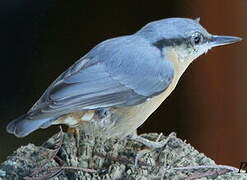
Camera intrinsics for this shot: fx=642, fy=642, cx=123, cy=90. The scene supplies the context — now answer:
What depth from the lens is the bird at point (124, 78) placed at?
73.7 inches

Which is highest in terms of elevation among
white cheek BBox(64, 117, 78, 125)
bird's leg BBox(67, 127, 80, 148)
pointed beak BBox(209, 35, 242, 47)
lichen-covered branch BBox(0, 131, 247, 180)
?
pointed beak BBox(209, 35, 242, 47)

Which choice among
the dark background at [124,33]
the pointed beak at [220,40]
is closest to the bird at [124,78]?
the pointed beak at [220,40]

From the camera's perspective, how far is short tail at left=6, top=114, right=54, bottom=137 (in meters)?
1.76

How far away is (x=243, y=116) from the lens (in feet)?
9.52

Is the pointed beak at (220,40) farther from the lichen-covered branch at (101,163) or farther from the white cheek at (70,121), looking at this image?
the white cheek at (70,121)

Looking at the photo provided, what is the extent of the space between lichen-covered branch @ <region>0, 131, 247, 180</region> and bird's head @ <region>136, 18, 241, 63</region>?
335 mm

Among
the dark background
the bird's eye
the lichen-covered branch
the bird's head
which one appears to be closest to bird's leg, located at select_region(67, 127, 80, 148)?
the lichen-covered branch

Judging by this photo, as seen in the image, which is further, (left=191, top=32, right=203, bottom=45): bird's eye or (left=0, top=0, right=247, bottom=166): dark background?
(left=0, top=0, right=247, bottom=166): dark background

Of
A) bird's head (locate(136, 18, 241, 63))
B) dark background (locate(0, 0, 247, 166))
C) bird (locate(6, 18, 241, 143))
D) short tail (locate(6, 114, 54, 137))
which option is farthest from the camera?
dark background (locate(0, 0, 247, 166))

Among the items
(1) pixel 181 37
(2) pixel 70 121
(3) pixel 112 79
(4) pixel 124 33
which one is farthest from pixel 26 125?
(4) pixel 124 33

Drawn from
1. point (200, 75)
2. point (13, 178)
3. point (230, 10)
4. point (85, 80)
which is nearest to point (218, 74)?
point (200, 75)

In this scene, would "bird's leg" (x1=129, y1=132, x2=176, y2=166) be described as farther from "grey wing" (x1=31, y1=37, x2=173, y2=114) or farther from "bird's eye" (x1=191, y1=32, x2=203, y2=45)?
"bird's eye" (x1=191, y1=32, x2=203, y2=45)

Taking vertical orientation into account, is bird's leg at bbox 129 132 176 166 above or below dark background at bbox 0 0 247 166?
below

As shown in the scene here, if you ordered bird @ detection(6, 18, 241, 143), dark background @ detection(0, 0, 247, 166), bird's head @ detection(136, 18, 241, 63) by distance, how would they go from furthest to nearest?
dark background @ detection(0, 0, 247, 166), bird's head @ detection(136, 18, 241, 63), bird @ detection(6, 18, 241, 143)
